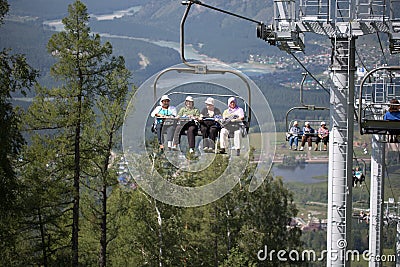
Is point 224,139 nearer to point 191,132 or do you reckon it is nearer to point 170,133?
point 191,132

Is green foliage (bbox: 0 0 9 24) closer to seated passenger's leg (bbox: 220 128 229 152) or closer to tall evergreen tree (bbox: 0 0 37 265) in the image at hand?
tall evergreen tree (bbox: 0 0 37 265)

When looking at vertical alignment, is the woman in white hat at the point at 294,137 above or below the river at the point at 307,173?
A: above

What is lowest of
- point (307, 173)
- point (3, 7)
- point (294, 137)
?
point (307, 173)

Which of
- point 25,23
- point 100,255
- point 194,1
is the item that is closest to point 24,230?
point 100,255

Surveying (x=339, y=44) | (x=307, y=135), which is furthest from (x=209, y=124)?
(x=307, y=135)

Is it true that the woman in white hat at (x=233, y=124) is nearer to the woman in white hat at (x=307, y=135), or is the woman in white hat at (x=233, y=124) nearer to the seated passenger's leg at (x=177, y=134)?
the seated passenger's leg at (x=177, y=134)

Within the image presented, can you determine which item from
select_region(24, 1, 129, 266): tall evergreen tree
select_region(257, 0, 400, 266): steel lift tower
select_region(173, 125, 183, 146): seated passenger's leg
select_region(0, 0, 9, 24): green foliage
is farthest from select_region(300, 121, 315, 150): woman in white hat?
select_region(173, 125, 183, 146): seated passenger's leg

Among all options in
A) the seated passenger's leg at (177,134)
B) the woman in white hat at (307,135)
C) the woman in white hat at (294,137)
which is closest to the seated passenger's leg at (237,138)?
the seated passenger's leg at (177,134)

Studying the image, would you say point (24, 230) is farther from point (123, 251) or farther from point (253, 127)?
point (253, 127)
